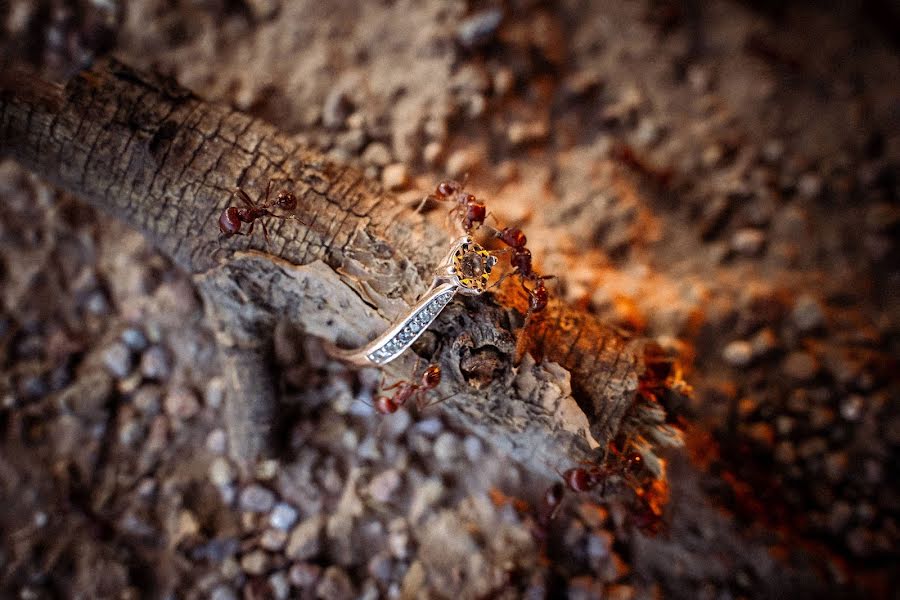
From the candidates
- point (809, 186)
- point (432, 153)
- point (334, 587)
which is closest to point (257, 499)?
point (334, 587)

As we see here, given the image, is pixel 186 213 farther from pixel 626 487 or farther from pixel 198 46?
pixel 626 487

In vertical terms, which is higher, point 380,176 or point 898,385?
point 898,385

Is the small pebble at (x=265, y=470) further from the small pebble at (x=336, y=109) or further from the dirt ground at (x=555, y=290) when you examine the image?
the small pebble at (x=336, y=109)

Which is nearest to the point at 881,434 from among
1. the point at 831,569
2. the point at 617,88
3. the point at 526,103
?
the point at 831,569

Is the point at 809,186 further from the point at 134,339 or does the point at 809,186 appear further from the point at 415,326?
the point at 134,339

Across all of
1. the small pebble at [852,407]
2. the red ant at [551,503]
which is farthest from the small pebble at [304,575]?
the small pebble at [852,407]

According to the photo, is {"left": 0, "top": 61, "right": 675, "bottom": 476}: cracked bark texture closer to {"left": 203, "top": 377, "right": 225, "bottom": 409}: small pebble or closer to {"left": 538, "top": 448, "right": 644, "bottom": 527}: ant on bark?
{"left": 538, "top": 448, "right": 644, "bottom": 527}: ant on bark
